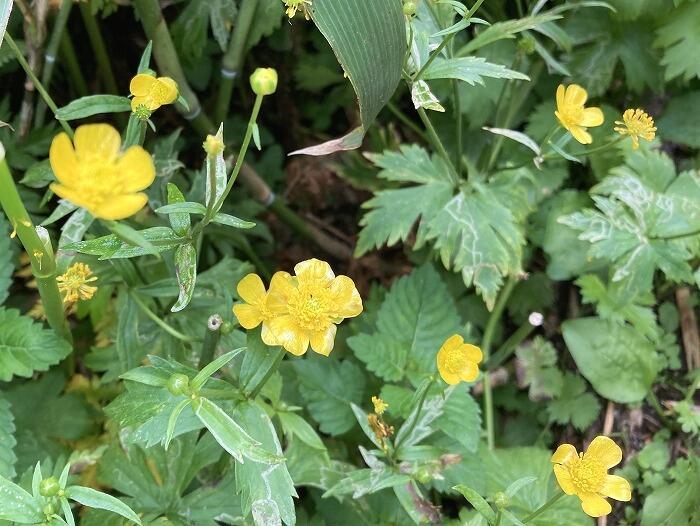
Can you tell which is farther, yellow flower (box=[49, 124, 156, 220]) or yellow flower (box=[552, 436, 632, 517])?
yellow flower (box=[552, 436, 632, 517])

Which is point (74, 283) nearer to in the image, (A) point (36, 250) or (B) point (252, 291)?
(A) point (36, 250)

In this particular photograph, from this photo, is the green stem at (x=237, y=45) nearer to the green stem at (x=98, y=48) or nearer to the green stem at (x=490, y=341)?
the green stem at (x=98, y=48)

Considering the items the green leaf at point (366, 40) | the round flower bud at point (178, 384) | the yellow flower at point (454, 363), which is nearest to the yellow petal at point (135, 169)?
the round flower bud at point (178, 384)

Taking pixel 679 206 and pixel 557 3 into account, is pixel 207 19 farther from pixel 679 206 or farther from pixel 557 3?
pixel 679 206

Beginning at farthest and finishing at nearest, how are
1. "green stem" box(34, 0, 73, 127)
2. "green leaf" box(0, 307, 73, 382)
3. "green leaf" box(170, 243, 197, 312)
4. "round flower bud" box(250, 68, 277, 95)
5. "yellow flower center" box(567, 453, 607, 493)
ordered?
"green stem" box(34, 0, 73, 127) → "green leaf" box(0, 307, 73, 382) → "yellow flower center" box(567, 453, 607, 493) → "green leaf" box(170, 243, 197, 312) → "round flower bud" box(250, 68, 277, 95)

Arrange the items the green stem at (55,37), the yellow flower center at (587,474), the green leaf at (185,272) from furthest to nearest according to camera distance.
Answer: the green stem at (55,37) → the yellow flower center at (587,474) → the green leaf at (185,272)

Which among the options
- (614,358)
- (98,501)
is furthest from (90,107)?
(614,358)

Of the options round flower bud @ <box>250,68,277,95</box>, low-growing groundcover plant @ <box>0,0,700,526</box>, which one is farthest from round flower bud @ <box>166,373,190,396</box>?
round flower bud @ <box>250,68,277,95</box>

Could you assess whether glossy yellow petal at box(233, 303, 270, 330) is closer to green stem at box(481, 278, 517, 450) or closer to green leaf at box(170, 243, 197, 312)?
green leaf at box(170, 243, 197, 312)

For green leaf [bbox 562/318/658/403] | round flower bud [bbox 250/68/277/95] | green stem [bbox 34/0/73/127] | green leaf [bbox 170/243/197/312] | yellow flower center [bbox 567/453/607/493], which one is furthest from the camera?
green leaf [bbox 562/318/658/403]
